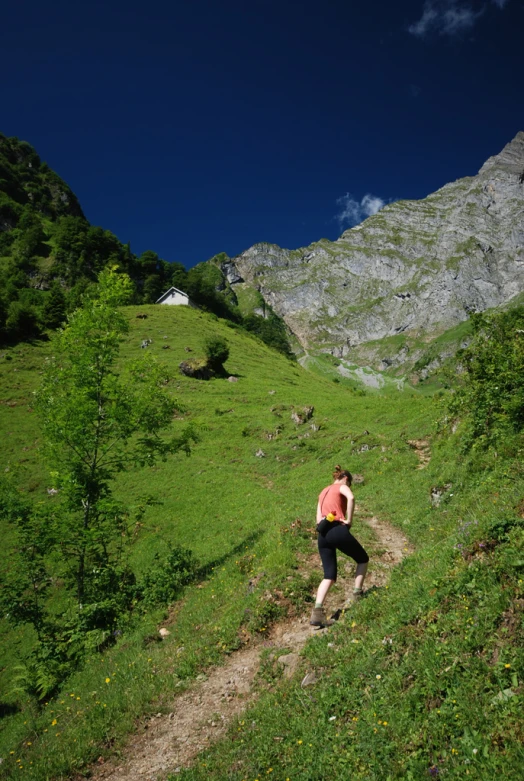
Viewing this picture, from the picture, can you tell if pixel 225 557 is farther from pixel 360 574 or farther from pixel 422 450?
pixel 422 450

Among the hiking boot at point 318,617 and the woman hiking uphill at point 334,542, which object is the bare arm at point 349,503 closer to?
the woman hiking uphill at point 334,542

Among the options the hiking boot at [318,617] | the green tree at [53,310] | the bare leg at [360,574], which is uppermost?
the green tree at [53,310]

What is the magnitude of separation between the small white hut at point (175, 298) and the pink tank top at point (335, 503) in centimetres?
10497

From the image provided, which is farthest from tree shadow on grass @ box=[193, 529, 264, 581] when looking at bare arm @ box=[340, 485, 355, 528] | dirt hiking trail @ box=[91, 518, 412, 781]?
bare arm @ box=[340, 485, 355, 528]

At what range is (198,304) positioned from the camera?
117688 mm

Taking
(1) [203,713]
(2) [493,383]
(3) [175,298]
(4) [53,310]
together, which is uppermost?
(3) [175,298]

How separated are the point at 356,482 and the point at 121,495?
61.4 feet

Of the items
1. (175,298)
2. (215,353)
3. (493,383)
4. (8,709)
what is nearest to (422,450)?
(493,383)

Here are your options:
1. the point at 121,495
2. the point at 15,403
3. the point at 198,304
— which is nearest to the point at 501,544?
the point at 121,495

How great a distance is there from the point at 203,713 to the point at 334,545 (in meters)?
4.03

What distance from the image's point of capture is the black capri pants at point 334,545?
809 cm

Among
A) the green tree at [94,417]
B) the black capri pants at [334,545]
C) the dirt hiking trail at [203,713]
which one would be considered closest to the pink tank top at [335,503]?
the black capri pants at [334,545]

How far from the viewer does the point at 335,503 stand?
8453 mm

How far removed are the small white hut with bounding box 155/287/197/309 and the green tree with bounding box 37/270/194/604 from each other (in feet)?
306
